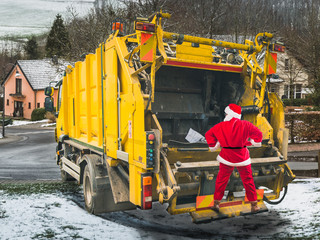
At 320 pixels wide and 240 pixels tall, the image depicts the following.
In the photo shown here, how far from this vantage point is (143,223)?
4.93 meters

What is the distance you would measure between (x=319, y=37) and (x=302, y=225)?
78.2 ft

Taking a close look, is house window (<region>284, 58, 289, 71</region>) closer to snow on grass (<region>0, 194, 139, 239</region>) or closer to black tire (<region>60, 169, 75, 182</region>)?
black tire (<region>60, 169, 75, 182</region>)

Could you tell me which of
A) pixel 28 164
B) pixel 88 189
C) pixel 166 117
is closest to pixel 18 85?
pixel 28 164

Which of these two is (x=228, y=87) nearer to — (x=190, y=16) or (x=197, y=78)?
(x=197, y=78)

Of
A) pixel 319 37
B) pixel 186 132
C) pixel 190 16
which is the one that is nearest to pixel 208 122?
pixel 186 132

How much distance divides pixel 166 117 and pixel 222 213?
1897mm

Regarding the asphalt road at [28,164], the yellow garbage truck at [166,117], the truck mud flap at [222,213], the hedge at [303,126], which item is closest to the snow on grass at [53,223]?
the yellow garbage truck at [166,117]

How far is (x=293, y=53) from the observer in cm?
3184

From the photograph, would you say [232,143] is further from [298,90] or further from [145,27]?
[298,90]

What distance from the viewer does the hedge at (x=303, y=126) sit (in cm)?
1402

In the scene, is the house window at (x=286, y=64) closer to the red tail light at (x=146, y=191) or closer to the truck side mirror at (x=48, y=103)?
the truck side mirror at (x=48, y=103)

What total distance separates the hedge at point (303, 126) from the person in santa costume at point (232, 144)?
1061cm

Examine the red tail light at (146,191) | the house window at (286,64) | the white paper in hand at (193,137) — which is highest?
the house window at (286,64)

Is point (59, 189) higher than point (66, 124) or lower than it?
lower
